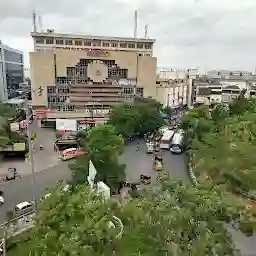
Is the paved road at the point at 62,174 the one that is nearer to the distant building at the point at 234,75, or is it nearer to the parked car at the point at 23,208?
the parked car at the point at 23,208

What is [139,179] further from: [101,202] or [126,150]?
[101,202]

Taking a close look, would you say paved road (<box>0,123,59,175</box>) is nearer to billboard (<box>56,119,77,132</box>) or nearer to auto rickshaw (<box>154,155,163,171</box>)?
billboard (<box>56,119,77,132</box>)

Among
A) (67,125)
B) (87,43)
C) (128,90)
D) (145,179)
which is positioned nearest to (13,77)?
(87,43)

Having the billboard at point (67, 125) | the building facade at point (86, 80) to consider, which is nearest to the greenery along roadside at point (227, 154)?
the billboard at point (67, 125)

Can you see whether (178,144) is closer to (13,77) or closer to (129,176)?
(129,176)

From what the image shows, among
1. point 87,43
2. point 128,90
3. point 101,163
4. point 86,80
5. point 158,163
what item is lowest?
point 158,163

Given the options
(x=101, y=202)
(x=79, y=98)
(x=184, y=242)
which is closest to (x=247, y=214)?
(x=184, y=242)
